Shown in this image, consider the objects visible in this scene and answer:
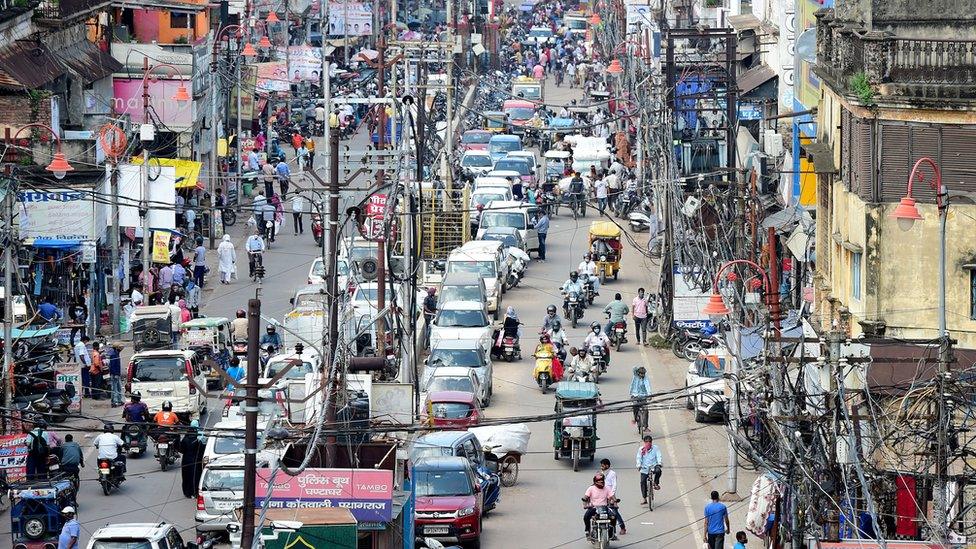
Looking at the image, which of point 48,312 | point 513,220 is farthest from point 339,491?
point 513,220

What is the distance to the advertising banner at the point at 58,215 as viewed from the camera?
45.5 metres

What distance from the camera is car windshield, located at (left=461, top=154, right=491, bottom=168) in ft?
235

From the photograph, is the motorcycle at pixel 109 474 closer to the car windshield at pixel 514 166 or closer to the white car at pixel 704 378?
the white car at pixel 704 378

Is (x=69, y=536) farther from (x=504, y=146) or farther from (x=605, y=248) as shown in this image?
(x=504, y=146)

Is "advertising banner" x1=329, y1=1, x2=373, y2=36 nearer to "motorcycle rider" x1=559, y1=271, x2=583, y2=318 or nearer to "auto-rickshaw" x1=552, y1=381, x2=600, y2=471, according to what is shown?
"motorcycle rider" x1=559, y1=271, x2=583, y2=318

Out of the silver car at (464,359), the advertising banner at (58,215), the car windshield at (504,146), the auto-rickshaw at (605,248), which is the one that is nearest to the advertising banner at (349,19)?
the car windshield at (504,146)

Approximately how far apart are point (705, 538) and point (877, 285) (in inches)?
215

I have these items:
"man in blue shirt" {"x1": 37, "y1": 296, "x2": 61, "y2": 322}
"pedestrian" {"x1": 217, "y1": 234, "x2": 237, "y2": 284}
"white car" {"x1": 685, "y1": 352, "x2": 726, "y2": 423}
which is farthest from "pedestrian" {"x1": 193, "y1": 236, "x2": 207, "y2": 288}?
"white car" {"x1": 685, "y1": 352, "x2": 726, "y2": 423}

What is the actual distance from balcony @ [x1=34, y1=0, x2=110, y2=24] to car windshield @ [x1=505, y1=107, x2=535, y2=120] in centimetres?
2719

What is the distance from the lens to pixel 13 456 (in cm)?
3384

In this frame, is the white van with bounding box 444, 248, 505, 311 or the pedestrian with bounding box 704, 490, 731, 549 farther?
the white van with bounding box 444, 248, 505, 311

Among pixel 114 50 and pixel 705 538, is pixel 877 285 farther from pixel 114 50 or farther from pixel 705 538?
pixel 114 50

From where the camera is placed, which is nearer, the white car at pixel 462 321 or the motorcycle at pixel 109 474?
the motorcycle at pixel 109 474

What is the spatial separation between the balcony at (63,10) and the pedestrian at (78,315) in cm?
1025
